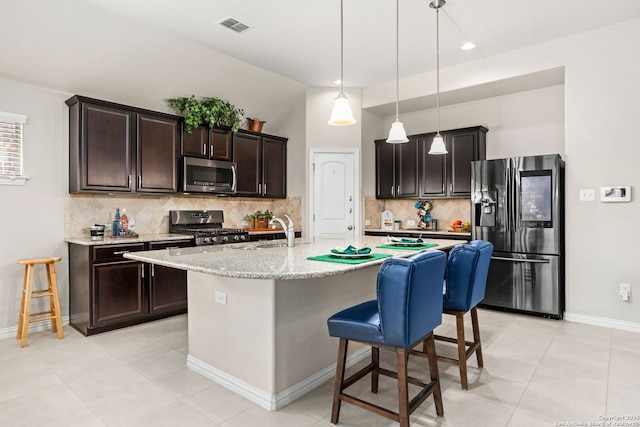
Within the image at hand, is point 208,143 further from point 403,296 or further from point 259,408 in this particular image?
point 403,296

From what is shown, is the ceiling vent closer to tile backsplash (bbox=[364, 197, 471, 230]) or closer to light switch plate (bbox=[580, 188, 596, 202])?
tile backsplash (bbox=[364, 197, 471, 230])

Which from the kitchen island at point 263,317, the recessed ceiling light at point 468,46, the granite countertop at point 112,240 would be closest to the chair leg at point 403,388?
the kitchen island at point 263,317

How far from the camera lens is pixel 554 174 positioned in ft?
12.9

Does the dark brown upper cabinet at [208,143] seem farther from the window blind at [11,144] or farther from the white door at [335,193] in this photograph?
the window blind at [11,144]

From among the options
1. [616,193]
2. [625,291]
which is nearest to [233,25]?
[616,193]

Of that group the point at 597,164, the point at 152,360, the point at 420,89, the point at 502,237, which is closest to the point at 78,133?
the point at 152,360

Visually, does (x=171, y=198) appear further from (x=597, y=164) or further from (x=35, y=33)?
(x=597, y=164)

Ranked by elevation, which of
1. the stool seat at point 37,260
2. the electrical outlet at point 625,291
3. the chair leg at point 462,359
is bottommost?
the chair leg at point 462,359

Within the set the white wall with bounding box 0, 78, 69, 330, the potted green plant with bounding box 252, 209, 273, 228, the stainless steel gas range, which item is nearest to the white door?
the potted green plant with bounding box 252, 209, 273, 228

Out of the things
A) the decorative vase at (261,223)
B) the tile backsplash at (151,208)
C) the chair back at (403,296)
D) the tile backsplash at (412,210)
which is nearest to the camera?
the chair back at (403,296)

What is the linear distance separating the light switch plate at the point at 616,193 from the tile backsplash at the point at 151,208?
3.72m

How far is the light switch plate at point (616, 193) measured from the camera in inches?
145

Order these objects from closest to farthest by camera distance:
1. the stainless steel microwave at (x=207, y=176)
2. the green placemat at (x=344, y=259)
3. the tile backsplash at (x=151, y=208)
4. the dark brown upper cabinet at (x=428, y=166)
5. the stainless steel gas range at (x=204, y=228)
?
the green placemat at (x=344, y=259) → the tile backsplash at (x=151, y=208) → the stainless steel gas range at (x=204, y=228) → the stainless steel microwave at (x=207, y=176) → the dark brown upper cabinet at (x=428, y=166)

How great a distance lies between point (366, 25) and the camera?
12.4ft
